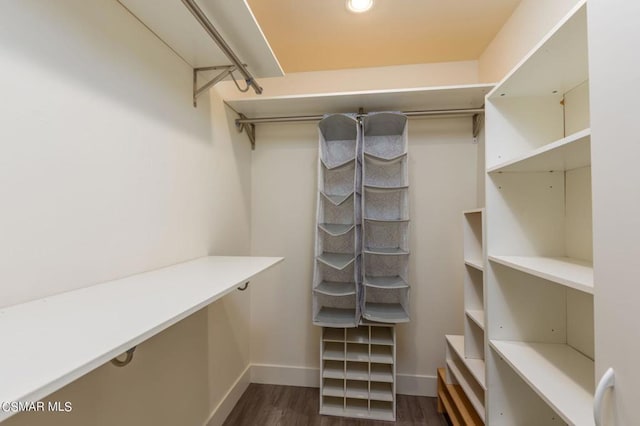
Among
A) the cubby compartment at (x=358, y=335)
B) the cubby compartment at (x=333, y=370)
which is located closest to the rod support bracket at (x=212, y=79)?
the cubby compartment at (x=358, y=335)

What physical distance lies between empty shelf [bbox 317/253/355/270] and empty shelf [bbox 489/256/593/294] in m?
0.83

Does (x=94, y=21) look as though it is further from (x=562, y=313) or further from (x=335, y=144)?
(x=562, y=313)

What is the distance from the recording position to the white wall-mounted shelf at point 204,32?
1.00 metres

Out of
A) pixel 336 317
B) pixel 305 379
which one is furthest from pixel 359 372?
pixel 305 379

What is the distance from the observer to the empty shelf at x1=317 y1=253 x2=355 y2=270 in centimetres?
172

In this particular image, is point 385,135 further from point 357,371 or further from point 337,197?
point 357,371

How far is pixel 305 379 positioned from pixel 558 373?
1699mm

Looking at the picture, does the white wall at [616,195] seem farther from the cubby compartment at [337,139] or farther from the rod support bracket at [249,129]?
the rod support bracket at [249,129]

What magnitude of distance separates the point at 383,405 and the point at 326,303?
0.76 metres

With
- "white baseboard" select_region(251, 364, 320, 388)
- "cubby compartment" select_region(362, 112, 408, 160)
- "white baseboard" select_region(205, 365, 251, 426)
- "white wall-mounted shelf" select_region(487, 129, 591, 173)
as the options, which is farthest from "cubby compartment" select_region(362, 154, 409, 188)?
"white baseboard" select_region(205, 365, 251, 426)

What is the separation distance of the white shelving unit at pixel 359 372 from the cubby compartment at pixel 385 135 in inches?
47.8

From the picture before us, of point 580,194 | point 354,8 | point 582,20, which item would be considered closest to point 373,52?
point 354,8

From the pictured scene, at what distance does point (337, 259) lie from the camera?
1883 millimetres

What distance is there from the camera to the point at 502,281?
1184 mm
